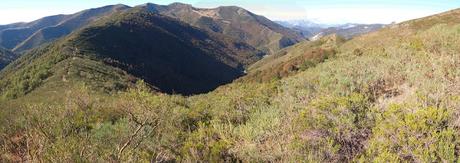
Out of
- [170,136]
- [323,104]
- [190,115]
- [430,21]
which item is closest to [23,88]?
[190,115]

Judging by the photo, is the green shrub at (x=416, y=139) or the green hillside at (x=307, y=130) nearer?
the green shrub at (x=416, y=139)

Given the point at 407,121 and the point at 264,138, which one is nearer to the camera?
the point at 407,121

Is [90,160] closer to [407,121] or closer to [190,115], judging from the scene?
[407,121]

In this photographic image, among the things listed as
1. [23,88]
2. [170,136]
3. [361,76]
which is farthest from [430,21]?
[170,136]

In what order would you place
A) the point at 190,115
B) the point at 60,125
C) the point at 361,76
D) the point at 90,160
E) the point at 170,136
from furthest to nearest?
the point at 190,115
the point at 361,76
the point at 170,136
the point at 60,125
the point at 90,160

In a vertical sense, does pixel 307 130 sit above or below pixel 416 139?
below

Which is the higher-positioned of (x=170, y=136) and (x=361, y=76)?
(x=361, y=76)

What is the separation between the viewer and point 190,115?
107ft

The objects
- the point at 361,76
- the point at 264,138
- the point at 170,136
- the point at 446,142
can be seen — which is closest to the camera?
the point at 446,142

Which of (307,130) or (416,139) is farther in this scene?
(307,130)

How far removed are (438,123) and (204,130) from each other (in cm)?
1073

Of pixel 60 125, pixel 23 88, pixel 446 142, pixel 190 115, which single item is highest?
pixel 446 142

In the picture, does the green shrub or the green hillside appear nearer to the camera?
the green shrub

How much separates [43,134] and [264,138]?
32.2 feet
